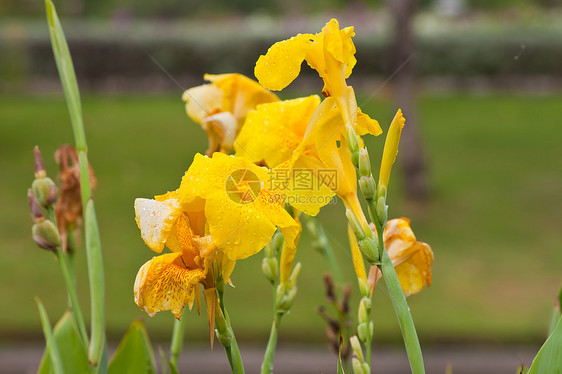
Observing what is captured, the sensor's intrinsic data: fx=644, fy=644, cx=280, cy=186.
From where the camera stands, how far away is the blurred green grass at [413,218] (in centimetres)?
379

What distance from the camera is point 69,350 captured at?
0.80 meters

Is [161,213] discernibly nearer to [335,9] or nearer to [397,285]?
[397,285]

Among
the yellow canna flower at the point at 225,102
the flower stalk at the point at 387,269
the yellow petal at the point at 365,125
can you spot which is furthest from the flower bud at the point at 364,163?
the yellow canna flower at the point at 225,102

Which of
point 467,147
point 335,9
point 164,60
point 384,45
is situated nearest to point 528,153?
point 467,147

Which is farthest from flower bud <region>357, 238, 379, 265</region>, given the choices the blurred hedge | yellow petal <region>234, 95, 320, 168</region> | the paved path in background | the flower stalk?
the blurred hedge

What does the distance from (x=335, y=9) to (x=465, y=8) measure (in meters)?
3.60

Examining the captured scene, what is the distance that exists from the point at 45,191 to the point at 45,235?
0.06m

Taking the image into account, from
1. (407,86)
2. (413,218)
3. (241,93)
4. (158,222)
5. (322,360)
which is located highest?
(407,86)

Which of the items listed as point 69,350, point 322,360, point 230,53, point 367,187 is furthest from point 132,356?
point 230,53

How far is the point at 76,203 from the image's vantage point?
88cm

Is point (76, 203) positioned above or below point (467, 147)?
below

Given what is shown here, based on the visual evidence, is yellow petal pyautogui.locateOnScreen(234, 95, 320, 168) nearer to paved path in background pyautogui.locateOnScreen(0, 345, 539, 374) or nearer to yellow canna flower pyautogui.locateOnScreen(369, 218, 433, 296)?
yellow canna flower pyautogui.locateOnScreen(369, 218, 433, 296)

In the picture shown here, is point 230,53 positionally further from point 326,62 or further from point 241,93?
point 326,62

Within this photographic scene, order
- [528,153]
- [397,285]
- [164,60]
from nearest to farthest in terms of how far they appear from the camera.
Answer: [397,285]
[528,153]
[164,60]
